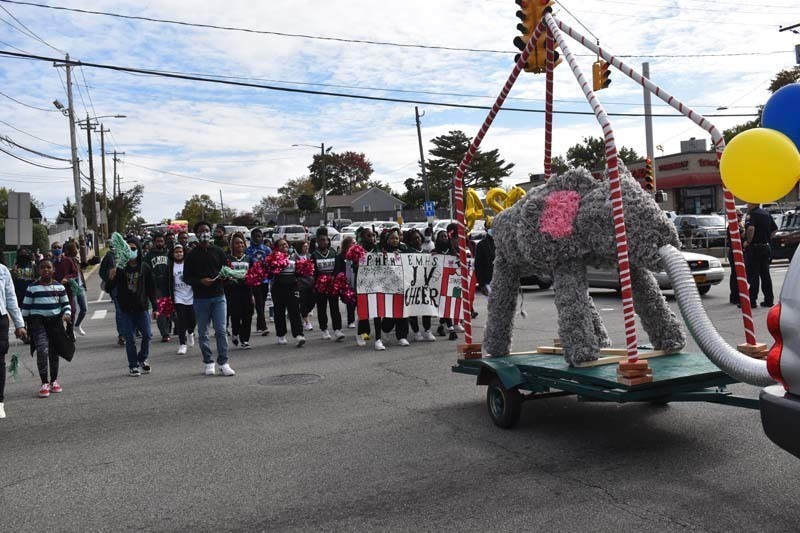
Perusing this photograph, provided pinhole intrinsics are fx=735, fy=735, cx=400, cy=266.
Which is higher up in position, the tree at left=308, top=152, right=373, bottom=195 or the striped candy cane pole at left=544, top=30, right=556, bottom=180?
the tree at left=308, top=152, right=373, bottom=195

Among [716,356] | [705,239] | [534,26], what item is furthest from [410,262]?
[705,239]

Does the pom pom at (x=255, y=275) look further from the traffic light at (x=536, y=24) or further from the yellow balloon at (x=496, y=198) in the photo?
the traffic light at (x=536, y=24)

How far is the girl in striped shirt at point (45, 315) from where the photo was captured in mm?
8609

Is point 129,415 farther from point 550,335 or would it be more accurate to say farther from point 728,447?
point 550,335

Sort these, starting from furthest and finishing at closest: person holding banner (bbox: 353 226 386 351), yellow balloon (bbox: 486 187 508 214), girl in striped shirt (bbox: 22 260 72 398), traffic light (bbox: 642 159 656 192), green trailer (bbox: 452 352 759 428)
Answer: person holding banner (bbox: 353 226 386 351), traffic light (bbox: 642 159 656 192), yellow balloon (bbox: 486 187 508 214), girl in striped shirt (bbox: 22 260 72 398), green trailer (bbox: 452 352 759 428)

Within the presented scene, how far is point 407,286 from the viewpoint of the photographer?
474 inches

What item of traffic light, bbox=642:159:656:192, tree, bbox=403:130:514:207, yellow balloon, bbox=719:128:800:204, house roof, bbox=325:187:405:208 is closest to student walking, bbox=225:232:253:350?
traffic light, bbox=642:159:656:192

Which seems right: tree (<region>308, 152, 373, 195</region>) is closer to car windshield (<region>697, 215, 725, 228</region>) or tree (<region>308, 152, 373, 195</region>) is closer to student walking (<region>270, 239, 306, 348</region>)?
car windshield (<region>697, 215, 725, 228</region>)

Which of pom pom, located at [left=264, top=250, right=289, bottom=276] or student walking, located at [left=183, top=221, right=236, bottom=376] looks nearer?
student walking, located at [left=183, top=221, right=236, bottom=376]

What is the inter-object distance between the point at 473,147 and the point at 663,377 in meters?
3.07

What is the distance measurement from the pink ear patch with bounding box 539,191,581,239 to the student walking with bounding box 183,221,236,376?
482cm

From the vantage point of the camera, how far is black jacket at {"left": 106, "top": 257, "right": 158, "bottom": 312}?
9680 mm

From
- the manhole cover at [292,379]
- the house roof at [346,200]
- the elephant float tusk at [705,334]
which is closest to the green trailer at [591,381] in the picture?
the elephant float tusk at [705,334]

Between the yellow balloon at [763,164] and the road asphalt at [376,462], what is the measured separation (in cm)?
183
